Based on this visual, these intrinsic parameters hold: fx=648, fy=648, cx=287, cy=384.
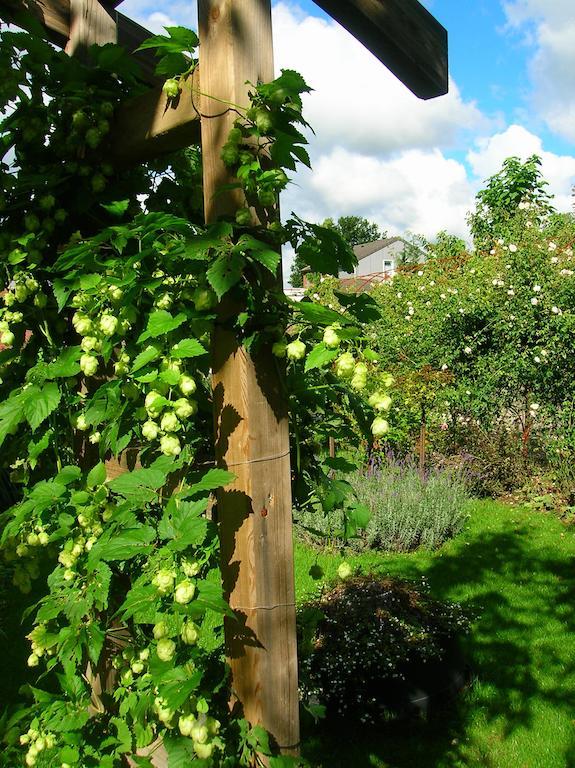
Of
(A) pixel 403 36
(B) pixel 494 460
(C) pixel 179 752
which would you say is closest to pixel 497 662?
(C) pixel 179 752

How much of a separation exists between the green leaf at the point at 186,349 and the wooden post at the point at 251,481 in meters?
0.09

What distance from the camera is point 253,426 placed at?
140 centimetres

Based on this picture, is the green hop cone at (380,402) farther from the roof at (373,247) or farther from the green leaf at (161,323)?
the roof at (373,247)

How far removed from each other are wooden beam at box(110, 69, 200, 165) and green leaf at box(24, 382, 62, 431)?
676 millimetres

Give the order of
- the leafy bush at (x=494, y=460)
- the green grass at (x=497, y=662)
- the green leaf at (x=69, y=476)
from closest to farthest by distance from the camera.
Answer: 1. the green leaf at (x=69, y=476)
2. the green grass at (x=497, y=662)
3. the leafy bush at (x=494, y=460)

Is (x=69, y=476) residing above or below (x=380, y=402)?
below

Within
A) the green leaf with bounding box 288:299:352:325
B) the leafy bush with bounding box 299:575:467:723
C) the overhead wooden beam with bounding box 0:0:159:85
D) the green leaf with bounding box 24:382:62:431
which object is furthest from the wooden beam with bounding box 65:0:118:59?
the leafy bush with bounding box 299:575:467:723

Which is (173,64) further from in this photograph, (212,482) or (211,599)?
(211,599)

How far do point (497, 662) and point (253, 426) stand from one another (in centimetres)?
266

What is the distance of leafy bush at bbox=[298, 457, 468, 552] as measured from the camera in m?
5.18

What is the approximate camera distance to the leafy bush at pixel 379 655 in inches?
109

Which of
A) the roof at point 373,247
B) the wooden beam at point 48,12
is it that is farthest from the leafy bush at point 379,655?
the roof at point 373,247

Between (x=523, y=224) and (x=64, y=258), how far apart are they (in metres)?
6.80

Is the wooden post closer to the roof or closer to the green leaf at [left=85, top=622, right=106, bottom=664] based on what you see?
the green leaf at [left=85, top=622, right=106, bottom=664]
